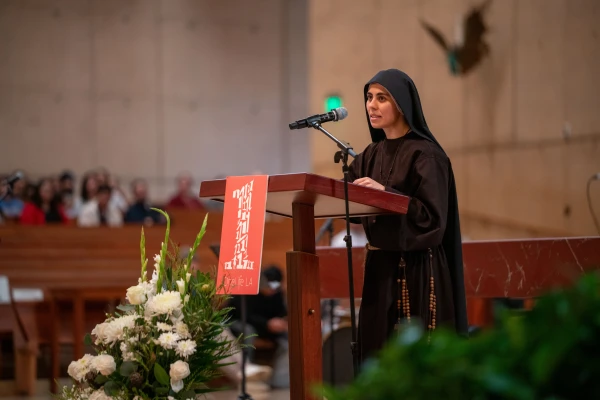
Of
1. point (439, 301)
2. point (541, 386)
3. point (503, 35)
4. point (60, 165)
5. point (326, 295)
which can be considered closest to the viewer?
point (541, 386)

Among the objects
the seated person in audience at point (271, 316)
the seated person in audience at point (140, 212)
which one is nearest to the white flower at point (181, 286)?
the seated person in audience at point (271, 316)

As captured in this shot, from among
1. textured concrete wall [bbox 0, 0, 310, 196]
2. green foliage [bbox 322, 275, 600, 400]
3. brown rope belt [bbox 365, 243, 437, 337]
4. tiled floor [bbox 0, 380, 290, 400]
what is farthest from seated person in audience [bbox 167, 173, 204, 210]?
green foliage [bbox 322, 275, 600, 400]

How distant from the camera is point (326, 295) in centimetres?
439

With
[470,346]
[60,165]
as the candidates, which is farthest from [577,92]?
[60,165]

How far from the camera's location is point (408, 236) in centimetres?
260

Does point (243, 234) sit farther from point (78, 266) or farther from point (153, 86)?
point (153, 86)

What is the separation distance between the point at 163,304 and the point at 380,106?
990 millimetres

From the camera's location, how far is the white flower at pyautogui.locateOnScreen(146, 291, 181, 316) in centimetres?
248

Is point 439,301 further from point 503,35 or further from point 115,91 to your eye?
point 115,91

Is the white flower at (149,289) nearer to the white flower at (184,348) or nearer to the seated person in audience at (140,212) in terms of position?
the white flower at (184,348)

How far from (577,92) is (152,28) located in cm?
754

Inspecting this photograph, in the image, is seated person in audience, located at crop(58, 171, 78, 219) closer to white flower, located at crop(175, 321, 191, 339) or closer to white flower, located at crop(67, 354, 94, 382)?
white flower, located at crop(67, 354, 94, 382)

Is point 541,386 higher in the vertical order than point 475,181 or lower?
lower

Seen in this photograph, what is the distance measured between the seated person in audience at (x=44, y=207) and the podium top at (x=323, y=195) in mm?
6228
